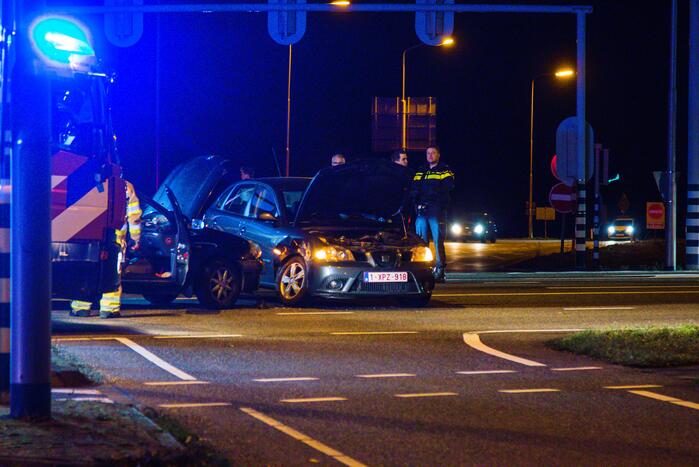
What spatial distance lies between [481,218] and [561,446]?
51.1 m

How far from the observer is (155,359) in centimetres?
1163

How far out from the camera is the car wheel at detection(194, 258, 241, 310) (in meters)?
16.9

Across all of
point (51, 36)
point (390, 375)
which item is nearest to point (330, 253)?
point (390, 375)

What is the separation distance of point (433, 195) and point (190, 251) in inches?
224

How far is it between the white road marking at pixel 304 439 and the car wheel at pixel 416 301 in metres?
8.82

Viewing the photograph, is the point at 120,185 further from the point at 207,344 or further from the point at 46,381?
the point at 46,381

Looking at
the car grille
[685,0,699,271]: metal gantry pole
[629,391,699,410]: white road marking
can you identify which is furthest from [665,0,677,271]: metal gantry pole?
[629,391,699,410]: white road marking

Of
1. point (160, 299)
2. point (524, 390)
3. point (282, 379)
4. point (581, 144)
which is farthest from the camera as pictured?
point (581, 144)

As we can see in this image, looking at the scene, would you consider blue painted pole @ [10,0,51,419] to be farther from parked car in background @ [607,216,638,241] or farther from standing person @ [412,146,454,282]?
parked car in background @ [607,216,638,241]

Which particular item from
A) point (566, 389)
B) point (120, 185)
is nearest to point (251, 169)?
point (120, 185)

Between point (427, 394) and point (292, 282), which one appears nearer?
point (427, 394)

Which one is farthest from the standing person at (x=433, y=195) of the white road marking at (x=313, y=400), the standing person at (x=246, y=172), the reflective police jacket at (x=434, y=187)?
the white road marking at (x=313, y=400)

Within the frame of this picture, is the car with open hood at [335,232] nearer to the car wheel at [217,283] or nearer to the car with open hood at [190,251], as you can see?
the car with open hood at [190,251]

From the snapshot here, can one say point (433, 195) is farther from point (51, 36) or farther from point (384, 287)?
point (51, 36)
